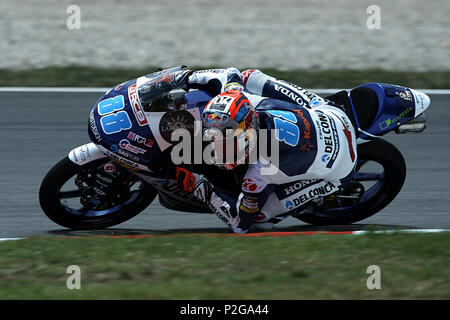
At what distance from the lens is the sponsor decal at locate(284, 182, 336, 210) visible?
20.0 feet

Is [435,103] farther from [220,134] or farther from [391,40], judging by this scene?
[220,134]

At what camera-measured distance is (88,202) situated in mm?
6395

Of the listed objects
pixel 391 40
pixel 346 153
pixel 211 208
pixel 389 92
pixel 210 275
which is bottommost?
pixel 210 275

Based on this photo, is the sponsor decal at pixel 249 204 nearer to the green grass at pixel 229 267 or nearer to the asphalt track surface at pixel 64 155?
the green grass at pixel 229 267

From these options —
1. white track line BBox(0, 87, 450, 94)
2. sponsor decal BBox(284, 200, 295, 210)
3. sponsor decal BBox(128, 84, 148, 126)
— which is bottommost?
sponsor decal BBox(284, 200, 295, 210)

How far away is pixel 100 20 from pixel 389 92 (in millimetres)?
7807

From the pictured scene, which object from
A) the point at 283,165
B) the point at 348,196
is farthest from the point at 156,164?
the point at 348,196

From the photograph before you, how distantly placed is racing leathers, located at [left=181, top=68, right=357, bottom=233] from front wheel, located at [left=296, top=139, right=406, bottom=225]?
12.4 inches

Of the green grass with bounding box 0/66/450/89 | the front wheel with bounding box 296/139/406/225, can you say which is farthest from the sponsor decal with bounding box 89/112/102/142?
the green grass with bounding box 0/66/450/89

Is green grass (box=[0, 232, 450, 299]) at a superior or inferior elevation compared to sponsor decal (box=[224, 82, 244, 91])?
inferior

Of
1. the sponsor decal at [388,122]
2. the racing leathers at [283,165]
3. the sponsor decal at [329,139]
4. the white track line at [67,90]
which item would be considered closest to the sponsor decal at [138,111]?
the racing leathers at [283,165]

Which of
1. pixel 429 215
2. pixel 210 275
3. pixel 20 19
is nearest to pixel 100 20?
pixel 20 19

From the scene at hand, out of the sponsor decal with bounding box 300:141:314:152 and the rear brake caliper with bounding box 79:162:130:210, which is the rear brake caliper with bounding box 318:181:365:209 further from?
the rear brake caliper with bounding box 79:162:130:210

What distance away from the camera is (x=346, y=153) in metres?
6.12
